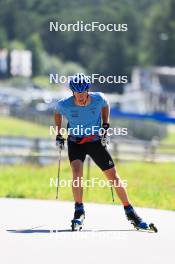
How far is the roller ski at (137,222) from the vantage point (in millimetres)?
9203

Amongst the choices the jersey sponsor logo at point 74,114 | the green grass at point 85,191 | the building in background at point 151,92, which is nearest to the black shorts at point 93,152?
the jersey sponsor logo at point 74,114

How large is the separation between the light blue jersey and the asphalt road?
97 cm

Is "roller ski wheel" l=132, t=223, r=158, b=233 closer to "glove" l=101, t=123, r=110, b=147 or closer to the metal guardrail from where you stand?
"glove" l=101, t=123, r=110, b=147

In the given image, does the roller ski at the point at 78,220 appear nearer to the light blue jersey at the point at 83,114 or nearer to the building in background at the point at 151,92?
the light blue jersey at the point at 83,114

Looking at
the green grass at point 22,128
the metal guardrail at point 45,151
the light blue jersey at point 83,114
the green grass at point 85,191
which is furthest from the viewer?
the green grass at point 22,128

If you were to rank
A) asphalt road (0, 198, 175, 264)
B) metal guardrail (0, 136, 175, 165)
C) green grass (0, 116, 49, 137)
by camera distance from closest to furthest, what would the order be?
asphalt road (0, 198, 175, 264) < metal guardrail (0, 136, 175, 165) < green grass (0, 116, 49, 137)

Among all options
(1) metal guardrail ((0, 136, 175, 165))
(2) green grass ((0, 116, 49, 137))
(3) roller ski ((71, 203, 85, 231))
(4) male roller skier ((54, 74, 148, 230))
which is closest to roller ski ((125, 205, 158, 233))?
(4) male roller skier ((54, 74, 148, 230))

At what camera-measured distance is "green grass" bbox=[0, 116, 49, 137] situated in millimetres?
47625

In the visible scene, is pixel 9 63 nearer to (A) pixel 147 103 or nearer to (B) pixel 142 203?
(A) pixel 147 103

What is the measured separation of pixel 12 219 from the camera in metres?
10.2

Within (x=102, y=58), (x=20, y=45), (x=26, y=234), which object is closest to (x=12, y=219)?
(x=26, y=234)

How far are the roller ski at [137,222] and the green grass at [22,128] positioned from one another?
122 feet

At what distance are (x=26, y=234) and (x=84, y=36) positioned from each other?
11377 centimetres

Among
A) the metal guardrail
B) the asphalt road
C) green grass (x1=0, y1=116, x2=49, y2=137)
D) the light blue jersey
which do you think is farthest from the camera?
green grass (x1=0, y1=116, x2=49, y2=137)
